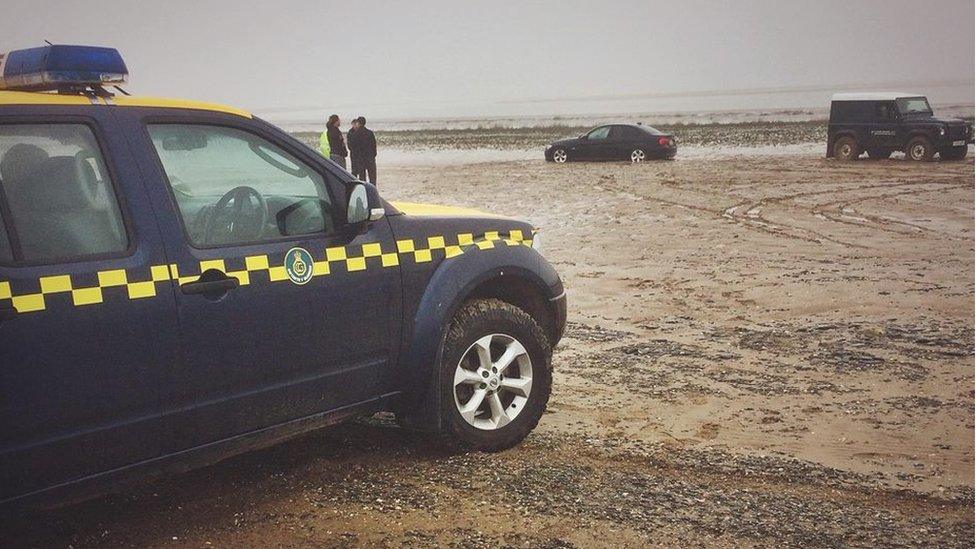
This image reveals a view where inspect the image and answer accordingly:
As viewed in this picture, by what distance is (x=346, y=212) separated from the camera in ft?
13.5

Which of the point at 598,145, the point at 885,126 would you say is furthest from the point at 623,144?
the point at 885,126

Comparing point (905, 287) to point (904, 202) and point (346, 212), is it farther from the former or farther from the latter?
point (904, 202)

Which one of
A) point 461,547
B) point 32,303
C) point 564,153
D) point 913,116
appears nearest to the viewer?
point 32,303

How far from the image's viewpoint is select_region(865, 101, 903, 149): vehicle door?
77.2 feet

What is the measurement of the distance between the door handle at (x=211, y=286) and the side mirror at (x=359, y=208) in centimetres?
60

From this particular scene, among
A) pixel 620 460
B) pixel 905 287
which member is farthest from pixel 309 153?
pixel 905 287

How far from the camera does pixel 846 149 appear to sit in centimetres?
2462

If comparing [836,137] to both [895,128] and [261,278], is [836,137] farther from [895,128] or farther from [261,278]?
[261,278]

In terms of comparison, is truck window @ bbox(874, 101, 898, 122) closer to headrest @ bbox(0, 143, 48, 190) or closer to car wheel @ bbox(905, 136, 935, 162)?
car wheel @ bbox(905, 136, 935, 162)

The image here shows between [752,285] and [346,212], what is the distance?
19.2ft

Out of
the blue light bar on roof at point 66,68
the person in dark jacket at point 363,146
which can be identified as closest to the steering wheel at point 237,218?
the blue light bar on roof at point 66,68

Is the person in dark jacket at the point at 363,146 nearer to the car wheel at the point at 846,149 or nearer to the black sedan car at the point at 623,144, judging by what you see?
the black sedan car at the point at 623,144

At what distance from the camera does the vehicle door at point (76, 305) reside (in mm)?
3145

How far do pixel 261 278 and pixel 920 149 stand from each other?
902 inches
